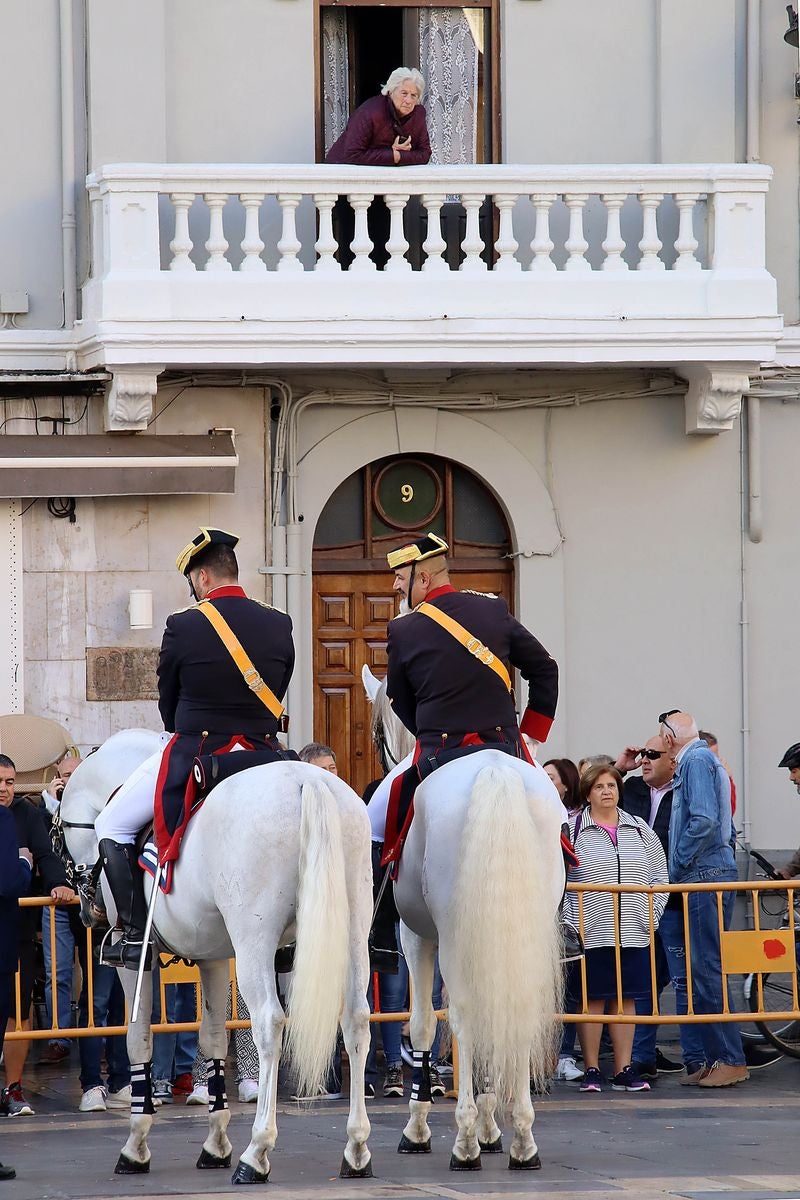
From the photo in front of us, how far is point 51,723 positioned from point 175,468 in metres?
2.11

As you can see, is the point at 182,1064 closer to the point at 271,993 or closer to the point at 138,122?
the point at 271,993

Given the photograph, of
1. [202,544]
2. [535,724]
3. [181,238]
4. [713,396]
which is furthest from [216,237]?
[535,724]

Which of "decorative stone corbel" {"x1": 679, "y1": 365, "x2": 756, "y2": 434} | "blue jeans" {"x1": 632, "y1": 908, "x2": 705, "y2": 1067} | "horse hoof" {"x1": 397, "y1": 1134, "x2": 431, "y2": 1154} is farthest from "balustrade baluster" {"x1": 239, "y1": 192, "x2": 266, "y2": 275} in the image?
"horse hoof" {"x1": 397, "y1": 1134, "x2": 431, "y2": 1154}

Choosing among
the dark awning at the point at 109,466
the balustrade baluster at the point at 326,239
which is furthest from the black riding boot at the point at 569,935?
the balustrade baluster at the point at 326,239

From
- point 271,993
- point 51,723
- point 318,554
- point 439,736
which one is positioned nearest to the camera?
point 271,993

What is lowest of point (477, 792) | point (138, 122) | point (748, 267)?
point (477, 792)

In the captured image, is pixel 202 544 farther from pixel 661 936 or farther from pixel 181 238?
pixel 181 238

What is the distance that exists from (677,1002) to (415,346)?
543 centimetres

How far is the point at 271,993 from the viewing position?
721 centimetres

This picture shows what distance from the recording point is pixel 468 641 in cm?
812

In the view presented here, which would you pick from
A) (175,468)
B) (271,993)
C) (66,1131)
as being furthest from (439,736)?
(175,468)

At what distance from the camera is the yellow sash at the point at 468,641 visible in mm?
8125

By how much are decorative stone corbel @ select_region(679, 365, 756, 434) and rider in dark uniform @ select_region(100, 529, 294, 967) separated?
23.8 feet

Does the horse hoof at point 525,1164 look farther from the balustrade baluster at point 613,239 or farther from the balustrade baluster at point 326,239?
the balustrade baluster at point 613,239
